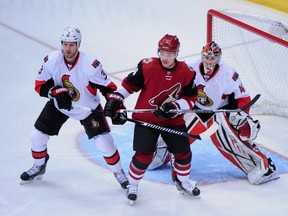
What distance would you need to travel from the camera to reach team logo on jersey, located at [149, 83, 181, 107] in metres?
3.66

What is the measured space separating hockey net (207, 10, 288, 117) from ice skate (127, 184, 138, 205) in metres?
1.65

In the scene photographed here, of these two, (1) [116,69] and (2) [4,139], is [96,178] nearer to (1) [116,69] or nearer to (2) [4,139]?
(2) [4,139]

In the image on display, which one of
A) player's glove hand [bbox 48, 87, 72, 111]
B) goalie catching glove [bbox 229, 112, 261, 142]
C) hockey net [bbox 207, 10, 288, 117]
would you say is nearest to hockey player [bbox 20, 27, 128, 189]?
player's glove hand [bbox 48, 87, 72, 111]

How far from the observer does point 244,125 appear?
13.1ft

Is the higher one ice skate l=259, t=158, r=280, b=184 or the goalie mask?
the goalie mask

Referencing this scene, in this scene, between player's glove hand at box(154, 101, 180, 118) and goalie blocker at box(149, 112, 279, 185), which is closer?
player's glove hand at box(154, 101, 180, 118)

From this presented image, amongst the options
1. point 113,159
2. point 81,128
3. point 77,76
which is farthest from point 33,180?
point 81,128

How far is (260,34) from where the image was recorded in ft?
15.3

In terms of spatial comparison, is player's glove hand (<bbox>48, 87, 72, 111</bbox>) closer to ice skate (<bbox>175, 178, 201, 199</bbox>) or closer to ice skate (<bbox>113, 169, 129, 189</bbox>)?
ice skate (<bbox>113, 169, 129, 189</bbox>)

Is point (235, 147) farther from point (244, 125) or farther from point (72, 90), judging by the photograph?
point (72, 90)

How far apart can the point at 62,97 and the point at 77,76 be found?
165mm

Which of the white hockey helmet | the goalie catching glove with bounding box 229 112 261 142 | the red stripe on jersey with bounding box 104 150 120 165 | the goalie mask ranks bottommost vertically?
the red stripe on jersey with bounding box 104 150 120 165

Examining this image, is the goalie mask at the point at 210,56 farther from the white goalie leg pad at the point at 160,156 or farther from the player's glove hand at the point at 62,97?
the player's glove hand at the point at 62,97

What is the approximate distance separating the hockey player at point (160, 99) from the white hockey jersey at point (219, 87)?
0.29 metres
